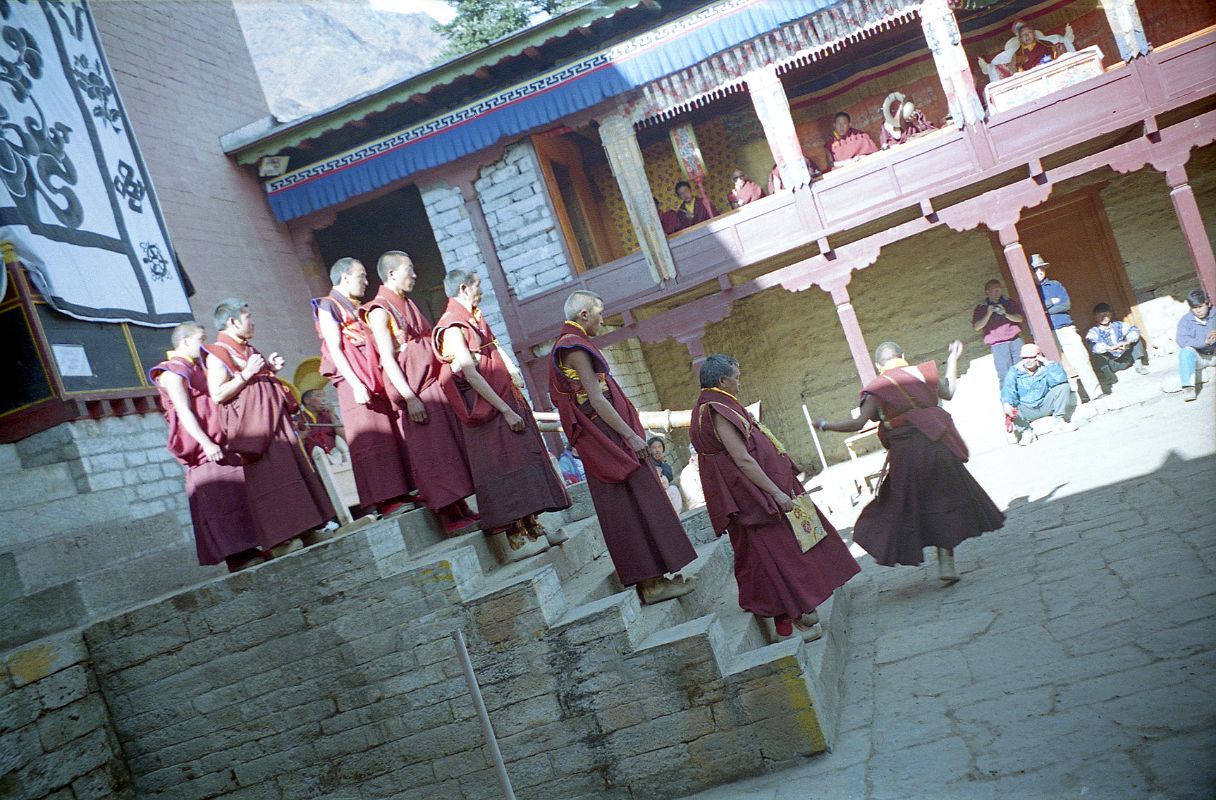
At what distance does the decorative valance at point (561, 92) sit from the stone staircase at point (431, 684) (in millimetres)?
8395

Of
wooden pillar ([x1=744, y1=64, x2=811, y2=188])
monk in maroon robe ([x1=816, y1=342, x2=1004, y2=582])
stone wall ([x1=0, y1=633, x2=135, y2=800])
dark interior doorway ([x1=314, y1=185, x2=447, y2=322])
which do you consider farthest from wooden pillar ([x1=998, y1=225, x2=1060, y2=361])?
stone wall ([x1=0, y1=633, x2=135, y2=800])

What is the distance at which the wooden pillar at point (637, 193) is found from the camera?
12.1 m

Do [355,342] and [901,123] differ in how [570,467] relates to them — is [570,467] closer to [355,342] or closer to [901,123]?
[355,342]

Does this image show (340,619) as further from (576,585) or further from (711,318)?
(711,318)

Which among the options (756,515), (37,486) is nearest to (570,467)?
(37,486)

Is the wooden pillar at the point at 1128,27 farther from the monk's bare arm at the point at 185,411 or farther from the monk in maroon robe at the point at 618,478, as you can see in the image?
the monk's bare arm at the point at 185,411

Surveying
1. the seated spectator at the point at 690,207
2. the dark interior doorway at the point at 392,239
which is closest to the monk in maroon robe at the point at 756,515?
the seated spectator at the point at 690,207

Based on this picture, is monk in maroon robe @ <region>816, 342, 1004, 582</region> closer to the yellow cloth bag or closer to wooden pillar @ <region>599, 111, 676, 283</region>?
the yellow cloth bag

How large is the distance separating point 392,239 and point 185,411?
34.1ft

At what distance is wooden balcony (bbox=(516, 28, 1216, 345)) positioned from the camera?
10.9m

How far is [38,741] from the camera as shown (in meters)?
4.19

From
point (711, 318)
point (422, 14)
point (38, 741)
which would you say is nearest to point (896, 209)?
point (711, 318)

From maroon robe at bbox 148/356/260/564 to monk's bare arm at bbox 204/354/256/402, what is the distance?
22cm

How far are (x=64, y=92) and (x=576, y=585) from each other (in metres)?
5.74
